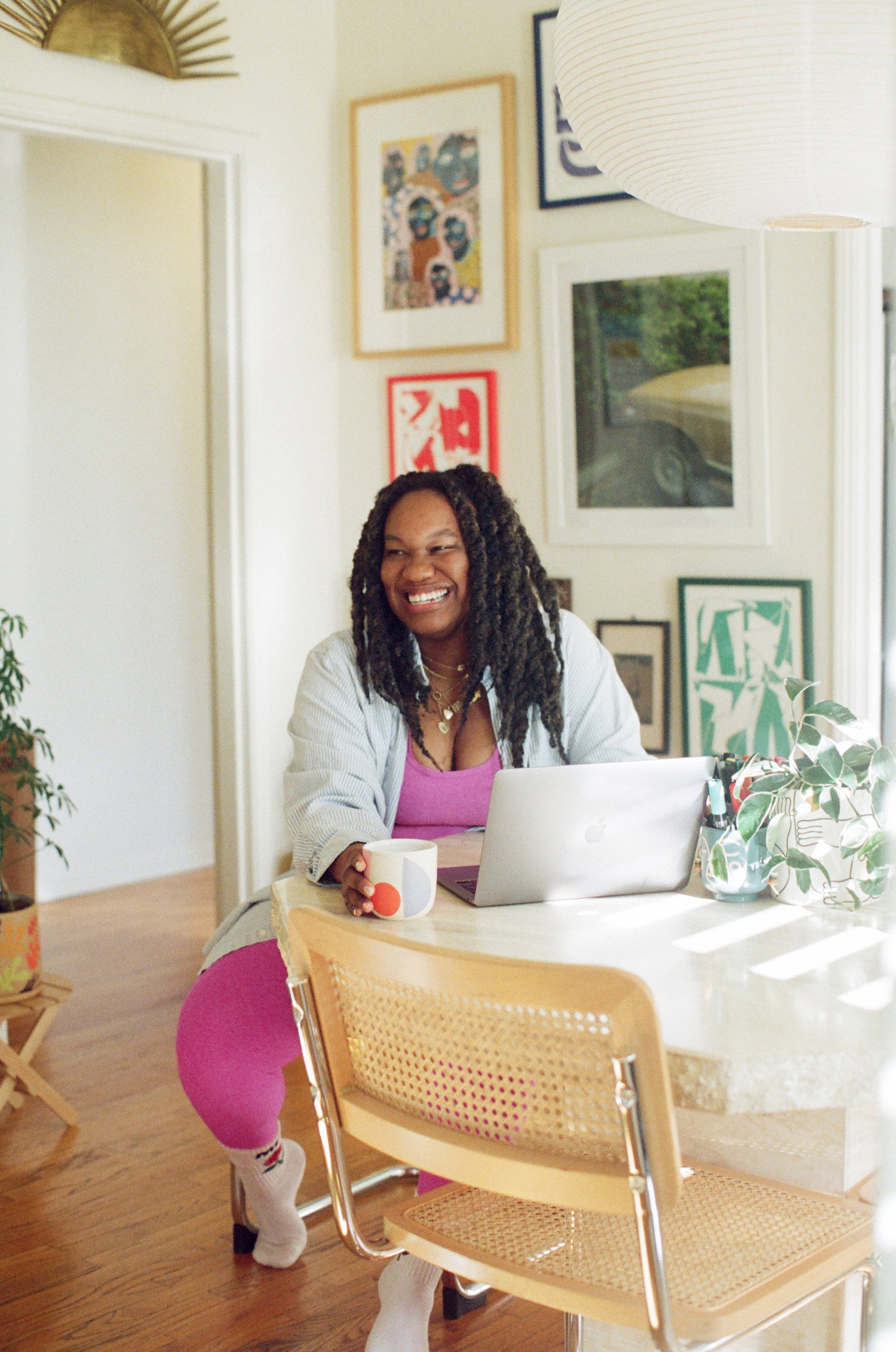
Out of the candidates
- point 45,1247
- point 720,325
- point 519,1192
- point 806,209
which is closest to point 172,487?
point 720,325

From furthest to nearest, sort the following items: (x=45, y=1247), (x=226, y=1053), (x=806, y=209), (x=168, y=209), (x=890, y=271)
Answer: (x=168, y=209)
(x=890, y=271)
(x=45, y=1247)
(x=226, y=1053)
(x=806, y=209)

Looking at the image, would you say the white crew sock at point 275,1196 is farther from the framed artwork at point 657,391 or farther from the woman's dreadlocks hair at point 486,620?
the framed artwork at point 657,391

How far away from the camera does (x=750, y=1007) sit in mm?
1295

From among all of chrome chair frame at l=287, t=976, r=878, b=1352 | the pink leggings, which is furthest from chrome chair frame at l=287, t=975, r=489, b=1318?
the pink leggings

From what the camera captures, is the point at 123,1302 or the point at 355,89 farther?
the point at 355,89

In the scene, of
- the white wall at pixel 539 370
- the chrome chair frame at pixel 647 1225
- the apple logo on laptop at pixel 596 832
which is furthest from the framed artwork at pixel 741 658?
the chrome chair frame at pixel 647 1225

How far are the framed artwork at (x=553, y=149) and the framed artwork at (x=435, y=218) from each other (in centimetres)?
8

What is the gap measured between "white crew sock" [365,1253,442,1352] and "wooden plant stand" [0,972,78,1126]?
Result: 3.90 feet

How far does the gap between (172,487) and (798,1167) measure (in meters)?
3.79

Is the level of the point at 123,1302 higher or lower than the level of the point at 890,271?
lower

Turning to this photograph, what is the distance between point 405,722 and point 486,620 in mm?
216

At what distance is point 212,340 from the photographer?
3512 millimetres

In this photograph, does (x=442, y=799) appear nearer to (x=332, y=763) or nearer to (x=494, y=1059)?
(x=332, y=763)

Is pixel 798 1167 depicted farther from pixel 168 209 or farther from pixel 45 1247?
pixel 168 209
